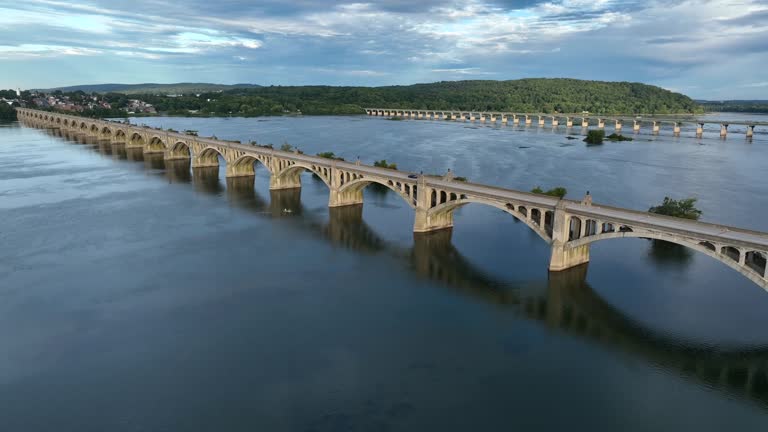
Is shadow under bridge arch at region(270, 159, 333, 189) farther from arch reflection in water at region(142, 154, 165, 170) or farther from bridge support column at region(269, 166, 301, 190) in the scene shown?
arch reflection in water at region(142, 154, 165, 170)

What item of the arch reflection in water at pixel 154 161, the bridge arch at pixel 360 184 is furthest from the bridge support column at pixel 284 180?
the arch reflection in water at pixel 154 161

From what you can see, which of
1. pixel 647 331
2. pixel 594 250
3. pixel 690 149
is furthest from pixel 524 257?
pixel 690 149

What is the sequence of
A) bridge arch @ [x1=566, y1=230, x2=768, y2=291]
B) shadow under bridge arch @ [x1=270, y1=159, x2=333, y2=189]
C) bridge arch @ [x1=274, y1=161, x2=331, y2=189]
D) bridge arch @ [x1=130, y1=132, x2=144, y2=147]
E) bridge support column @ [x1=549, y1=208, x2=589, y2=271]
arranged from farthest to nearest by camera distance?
bridge arch @ [x1=130, y1=132, x2=144, y2=147] → shadow under bridge arch @ [x1=270, y1=159, x2=333, y2=189] → bridge arch @ [x1=274, y1=161, x2=331, y2=189] → bridge support column @ [x1=549, y1=208, x2=589, y2=271] → bridge arch @ [x1=566, y1=230, x2=768, y2=291]

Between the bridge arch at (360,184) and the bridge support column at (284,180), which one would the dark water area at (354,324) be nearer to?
the bridge arch at (360,184)

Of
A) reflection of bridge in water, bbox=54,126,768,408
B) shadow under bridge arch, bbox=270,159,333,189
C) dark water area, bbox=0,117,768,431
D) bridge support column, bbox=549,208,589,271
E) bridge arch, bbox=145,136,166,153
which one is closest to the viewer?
dark water area, bbox=0,117,768,431

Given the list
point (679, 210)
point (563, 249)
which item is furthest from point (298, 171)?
point (679, 210)

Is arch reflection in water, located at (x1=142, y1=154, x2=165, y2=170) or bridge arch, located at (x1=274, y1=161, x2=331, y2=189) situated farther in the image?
arch reflection in water, located at (x1=142, y1=154, x2=165, y2=170)

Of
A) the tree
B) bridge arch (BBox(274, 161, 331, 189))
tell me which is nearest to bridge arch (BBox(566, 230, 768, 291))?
the tree
